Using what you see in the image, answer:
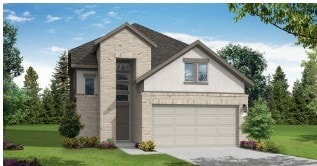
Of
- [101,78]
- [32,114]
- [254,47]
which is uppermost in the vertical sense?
[254,47]

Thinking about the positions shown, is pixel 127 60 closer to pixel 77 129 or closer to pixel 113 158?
pixel 77 129

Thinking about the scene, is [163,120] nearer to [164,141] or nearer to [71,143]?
[164,141]

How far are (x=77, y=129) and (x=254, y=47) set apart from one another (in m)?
27.9

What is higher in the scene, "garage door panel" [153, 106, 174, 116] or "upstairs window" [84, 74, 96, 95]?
"upstairs window" [84, 74, 96, 95]

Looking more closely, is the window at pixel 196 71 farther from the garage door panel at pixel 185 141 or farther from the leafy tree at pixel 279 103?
the leafy tree at pixel 279 103

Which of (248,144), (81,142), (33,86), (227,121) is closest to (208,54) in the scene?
(227,121)

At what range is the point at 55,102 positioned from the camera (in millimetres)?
49625

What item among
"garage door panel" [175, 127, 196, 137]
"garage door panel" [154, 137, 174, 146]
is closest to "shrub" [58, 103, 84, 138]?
"garage door panel" [154, 137, 174, 146]

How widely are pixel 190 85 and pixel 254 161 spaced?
7.91 m

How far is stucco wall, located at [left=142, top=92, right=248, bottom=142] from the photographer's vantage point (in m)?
24.3

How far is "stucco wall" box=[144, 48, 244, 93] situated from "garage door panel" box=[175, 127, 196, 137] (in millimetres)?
2019

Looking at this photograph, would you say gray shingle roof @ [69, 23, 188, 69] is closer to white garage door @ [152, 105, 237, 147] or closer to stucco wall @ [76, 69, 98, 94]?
stucco wall @ [76, 69, 98, 94]

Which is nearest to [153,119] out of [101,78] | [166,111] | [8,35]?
[166,111]

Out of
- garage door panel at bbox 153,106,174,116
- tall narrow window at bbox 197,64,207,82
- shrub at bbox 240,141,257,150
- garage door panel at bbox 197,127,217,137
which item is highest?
tall narrow window at bbox 197,64,207,82
